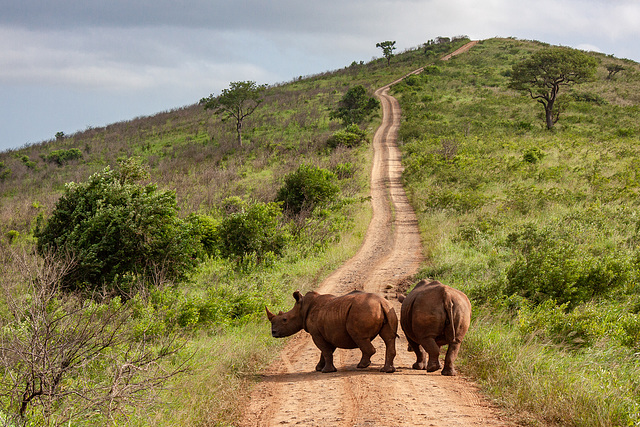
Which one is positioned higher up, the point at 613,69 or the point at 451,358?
the point at 613,69

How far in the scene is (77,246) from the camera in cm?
1420

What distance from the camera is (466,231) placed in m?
18.7

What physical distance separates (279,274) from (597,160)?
21.5 metres

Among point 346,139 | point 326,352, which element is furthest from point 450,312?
point 346,139

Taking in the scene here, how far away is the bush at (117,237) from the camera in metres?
14.2

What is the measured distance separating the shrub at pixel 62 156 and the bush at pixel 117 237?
4212 cm

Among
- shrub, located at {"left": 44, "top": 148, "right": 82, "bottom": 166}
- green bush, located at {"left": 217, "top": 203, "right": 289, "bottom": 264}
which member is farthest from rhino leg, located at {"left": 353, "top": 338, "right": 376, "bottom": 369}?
shrub, located at {"left": 44, "top": 148, "right": 82, "bottom": 166}

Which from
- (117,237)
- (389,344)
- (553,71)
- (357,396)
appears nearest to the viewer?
(357,396)

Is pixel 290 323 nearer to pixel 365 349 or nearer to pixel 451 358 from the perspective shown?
pixel 365 349

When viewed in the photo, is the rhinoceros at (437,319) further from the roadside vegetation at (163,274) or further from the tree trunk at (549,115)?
the tree trunk at (549,115)

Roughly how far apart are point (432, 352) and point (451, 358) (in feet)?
0.90

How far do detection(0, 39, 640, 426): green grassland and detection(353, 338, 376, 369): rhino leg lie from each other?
1383 millimetres

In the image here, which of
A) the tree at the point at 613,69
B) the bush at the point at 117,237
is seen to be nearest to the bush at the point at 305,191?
the bush at the point at 117,237

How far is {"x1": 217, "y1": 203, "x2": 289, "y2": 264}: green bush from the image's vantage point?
17.6 m
